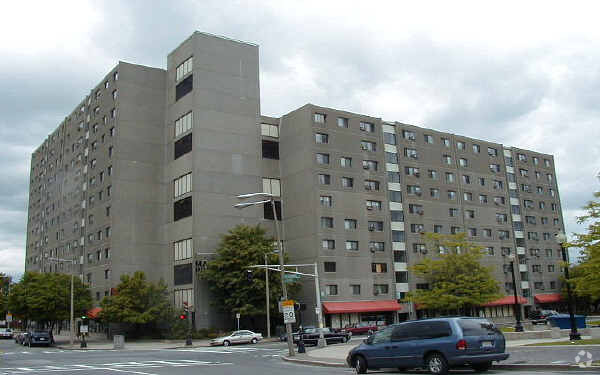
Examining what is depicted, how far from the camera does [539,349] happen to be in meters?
24.3

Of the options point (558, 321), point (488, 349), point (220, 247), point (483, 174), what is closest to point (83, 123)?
point (220, 247)

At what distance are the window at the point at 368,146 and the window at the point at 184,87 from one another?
2213 centimetres

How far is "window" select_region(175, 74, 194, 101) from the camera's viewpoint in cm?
7162

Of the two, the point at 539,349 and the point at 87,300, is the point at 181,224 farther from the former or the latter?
the point at 539,349

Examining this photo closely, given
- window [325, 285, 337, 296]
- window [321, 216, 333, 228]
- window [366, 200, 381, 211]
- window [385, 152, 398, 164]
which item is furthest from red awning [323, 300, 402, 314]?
window [385, 152, 398, 164]

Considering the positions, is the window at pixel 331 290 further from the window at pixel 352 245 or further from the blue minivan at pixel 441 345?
the blue minivan at pixel 441 345

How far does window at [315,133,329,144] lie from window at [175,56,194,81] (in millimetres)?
17426

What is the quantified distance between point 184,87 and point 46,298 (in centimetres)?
2917

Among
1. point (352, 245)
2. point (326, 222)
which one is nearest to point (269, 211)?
point (326, 222)

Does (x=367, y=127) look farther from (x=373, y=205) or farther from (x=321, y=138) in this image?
(x=373, y=205)

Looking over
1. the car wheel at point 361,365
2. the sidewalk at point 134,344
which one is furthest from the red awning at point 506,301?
the car wheel at point 361,365

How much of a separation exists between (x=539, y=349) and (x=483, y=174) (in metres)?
66.4

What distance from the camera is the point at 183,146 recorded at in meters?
71.3

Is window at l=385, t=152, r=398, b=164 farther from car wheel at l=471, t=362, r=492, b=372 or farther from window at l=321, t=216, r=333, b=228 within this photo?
car wheel at l=471, t=362, r=492, b=372
